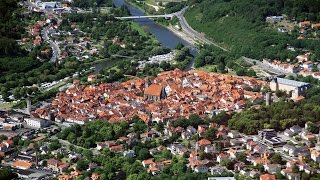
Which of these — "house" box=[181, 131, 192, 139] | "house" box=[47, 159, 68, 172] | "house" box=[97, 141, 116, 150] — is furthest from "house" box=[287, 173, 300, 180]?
"house" box=[47, 159, 68, 172]

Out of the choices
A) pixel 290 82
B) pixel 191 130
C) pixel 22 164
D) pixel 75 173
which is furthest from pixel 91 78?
pixel 75 173

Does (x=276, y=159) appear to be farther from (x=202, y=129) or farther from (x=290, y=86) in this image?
(x=290, y=86)

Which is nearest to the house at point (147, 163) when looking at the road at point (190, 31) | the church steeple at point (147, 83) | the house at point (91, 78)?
the church steeple at point (147, 83)

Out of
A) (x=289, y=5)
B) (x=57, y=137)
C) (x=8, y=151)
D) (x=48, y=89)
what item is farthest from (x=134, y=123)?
(x=289, y=5)

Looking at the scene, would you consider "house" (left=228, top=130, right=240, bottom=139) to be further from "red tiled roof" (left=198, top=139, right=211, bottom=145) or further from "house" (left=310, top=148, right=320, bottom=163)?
"house" (left=310, top=148, right=320, bottom=163)

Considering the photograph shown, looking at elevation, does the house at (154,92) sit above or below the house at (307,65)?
below

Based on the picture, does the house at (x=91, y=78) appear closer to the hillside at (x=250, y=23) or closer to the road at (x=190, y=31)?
the hillside at (x=250, y=23)
